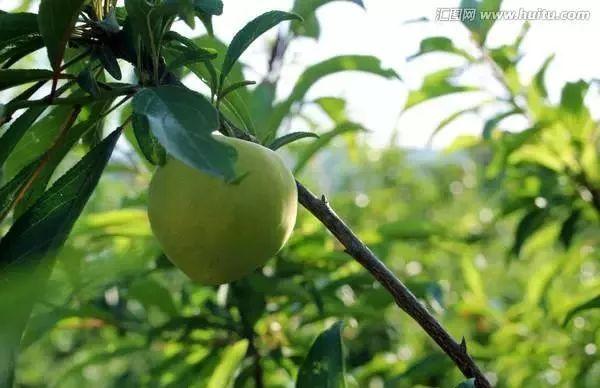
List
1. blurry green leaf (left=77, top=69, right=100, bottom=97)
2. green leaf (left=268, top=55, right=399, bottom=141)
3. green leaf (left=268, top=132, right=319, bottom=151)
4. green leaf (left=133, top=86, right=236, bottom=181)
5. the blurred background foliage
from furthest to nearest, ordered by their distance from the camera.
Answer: the blurred background foliage
green leaf (left=268, top=55, right=399, bottom=141)
green leaf (left=268, top=132, right=319, bottom=151)
blurry green leaf (left=77, top=69, right=100, bottom=97)
green leaf (left=133, top=86, right=236, bottom=181)

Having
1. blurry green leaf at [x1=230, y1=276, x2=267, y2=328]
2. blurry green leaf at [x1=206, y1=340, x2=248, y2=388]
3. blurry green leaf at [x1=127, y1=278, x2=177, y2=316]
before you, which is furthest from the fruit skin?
blurry green leaf at [x1=127, y1=278, x2=177, y2=316]

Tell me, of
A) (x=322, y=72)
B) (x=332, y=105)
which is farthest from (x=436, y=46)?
(x=322, y=72)

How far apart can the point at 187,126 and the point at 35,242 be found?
0.20m

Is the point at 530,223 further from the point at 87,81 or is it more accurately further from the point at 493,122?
the point at 87,81

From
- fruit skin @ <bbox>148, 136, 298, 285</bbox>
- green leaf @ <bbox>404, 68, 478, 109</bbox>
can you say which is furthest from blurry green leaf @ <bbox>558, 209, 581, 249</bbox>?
fruit skin @ <bbox>148, 136, 298, 285</bbox>

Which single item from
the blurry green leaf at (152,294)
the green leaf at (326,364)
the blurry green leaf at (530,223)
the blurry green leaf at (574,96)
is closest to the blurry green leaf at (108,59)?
the green leaf at (326,364)

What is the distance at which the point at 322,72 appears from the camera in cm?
114

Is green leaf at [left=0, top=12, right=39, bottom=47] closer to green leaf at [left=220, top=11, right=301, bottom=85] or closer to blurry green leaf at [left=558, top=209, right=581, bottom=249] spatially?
green leaf at [left=220, top=11, right=301, bottom=85]

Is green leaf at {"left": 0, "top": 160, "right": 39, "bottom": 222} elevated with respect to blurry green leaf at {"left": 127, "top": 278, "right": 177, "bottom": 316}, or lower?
elevated

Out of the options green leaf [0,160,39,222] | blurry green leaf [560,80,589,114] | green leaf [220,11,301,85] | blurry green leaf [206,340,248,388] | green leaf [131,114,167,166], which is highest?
green leaf [220,11,301,85]

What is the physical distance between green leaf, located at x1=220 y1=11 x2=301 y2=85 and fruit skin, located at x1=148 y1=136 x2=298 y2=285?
110 mm

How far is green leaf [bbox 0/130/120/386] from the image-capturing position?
25.7 inches

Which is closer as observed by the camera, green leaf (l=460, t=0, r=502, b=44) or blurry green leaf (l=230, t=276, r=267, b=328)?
blurry green leaf (l=230, t=276, r=267, b=328)

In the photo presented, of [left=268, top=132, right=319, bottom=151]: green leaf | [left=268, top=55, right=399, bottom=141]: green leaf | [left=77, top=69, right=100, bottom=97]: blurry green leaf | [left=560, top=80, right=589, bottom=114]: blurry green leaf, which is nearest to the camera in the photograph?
[left=77, top=69, right=100, bottom=97]: blurry green leaf
